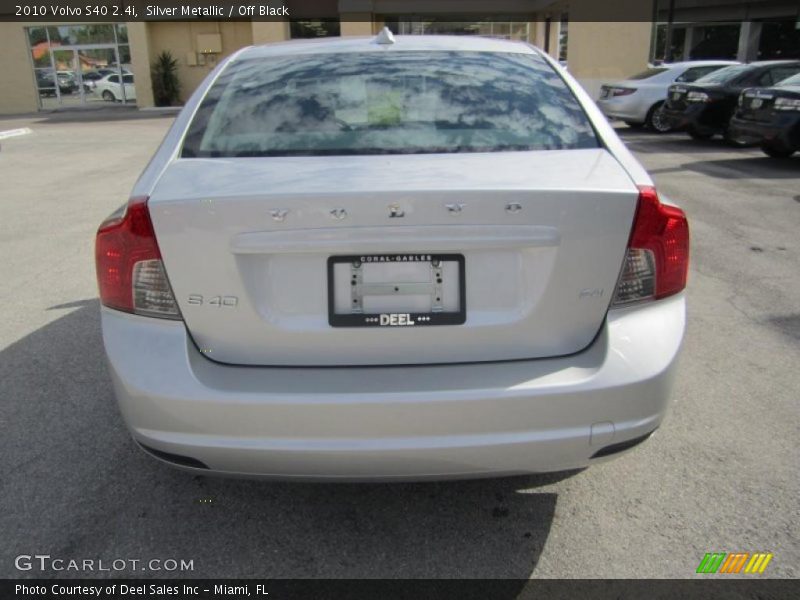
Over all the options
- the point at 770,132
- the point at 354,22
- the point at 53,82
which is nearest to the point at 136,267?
the point at 770,132

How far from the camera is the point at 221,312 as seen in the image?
2197 mm

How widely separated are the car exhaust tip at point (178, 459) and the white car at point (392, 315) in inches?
0.4

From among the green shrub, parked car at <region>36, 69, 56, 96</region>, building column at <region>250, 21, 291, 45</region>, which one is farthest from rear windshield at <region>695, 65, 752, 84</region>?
parked car at <region>36, 69, 56, 96</region>

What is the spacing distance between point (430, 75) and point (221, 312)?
4.56ft

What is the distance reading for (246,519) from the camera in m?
2.70

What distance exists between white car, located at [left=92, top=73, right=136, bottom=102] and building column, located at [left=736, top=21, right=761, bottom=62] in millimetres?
28751

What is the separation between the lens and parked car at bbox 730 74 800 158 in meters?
10.6

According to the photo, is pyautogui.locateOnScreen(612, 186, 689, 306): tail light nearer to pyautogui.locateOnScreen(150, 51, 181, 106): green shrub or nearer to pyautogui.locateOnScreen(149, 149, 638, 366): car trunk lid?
pyautogui.locateOnScreen(149, 149, 638, 366): car trunk lid

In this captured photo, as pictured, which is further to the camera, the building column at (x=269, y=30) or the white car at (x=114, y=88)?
the white car at (x=114, y=88)

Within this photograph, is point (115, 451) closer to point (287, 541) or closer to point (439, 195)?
point (287, 541)

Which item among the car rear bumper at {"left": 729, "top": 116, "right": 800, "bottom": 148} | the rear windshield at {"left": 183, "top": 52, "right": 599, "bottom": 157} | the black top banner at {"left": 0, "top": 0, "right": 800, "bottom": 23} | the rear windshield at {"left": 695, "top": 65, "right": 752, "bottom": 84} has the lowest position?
the car rear bumper at {"left": 729, "top": 116, "right": 800, "bottom": 148}

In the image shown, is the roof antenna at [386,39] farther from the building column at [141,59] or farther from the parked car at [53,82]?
the parked car at [53,82]

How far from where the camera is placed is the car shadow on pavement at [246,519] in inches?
97.1

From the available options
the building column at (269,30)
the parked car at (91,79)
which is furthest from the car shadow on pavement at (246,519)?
the parked car at (91,79)
